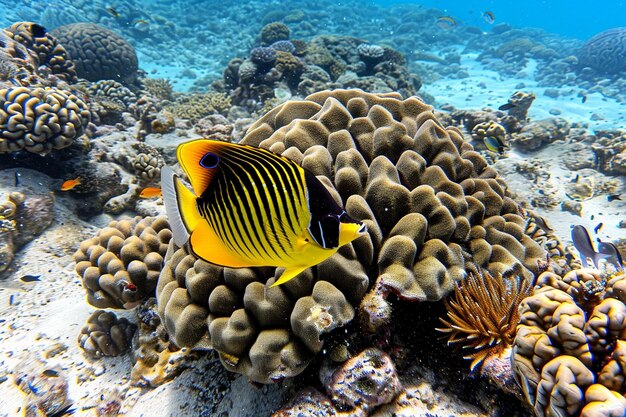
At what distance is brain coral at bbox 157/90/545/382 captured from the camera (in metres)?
2.36

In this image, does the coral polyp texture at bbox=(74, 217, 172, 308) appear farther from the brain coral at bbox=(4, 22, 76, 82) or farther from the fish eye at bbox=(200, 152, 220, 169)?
the brain coral at bbox=(4, 22, 76, 82)

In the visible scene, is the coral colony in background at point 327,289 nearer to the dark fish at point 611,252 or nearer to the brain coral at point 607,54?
the dark fish at point 611,252

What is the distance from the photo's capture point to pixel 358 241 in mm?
2502

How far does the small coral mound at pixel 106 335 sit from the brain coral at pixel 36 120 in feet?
12.0

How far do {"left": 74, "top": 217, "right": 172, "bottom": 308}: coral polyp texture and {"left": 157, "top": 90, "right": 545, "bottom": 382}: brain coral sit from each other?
2.59ft

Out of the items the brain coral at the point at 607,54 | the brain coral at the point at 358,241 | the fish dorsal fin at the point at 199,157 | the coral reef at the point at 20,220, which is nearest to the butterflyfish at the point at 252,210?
the fish dorsal fin at the point at 199,157

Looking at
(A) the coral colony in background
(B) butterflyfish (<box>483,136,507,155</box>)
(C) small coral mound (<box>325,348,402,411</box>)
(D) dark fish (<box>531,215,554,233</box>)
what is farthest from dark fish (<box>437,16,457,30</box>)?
(C) small coral mound (<box>325,348,402,411</box>)

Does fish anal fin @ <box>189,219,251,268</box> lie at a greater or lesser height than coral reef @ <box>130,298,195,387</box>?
greater

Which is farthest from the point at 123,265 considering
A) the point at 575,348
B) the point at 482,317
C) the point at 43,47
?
the point at 43,47

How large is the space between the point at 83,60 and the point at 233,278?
14972 mm

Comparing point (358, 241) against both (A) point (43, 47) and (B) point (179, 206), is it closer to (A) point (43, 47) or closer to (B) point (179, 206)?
(B) point (179, 206)

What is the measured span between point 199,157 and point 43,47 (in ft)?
38.0

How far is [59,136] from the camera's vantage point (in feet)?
18.7

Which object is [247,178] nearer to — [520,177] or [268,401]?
[268,401]
